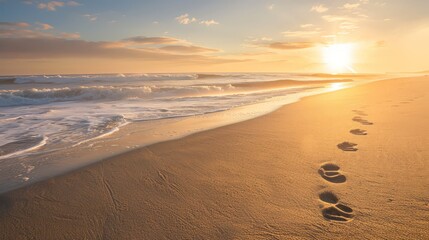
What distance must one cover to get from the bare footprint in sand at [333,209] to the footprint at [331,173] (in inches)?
18.4

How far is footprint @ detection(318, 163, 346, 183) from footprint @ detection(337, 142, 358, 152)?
0.86 metres

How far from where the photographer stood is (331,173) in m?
3.71

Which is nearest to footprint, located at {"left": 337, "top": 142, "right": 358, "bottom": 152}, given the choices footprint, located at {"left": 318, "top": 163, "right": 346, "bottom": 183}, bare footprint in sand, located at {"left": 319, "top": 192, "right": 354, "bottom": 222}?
footprint, located at {"left": 318, "top": 163, "right": 346, "bottom": 183}

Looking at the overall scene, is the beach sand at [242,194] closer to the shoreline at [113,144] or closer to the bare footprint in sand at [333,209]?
the bare footprint in sand at [333,209]

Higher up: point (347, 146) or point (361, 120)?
point (361, 120)

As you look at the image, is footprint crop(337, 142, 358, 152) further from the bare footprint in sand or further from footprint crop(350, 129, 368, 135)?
the bare footprint in sand

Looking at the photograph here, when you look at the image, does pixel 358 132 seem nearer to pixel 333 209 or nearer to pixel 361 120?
pixel 361 120

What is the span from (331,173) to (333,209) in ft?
3.32

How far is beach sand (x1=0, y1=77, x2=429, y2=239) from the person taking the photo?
251 cm

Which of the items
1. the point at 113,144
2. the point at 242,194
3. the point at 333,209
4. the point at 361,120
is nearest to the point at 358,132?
the point at 361,120

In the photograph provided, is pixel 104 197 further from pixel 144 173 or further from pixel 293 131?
pixel 293 131

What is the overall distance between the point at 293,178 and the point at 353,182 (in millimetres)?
655

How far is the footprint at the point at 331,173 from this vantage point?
348cm

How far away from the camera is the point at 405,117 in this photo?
23.0 ft
